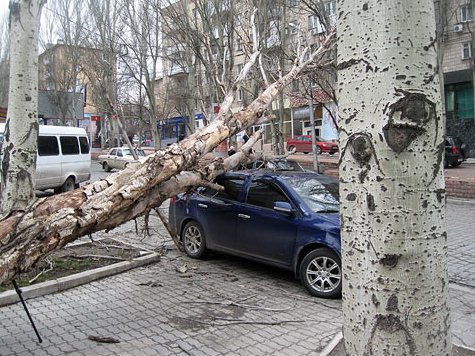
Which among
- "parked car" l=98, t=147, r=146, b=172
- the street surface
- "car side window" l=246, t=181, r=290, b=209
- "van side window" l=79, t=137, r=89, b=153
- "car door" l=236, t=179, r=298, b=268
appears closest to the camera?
the street surface

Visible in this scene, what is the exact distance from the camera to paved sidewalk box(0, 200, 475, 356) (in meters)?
4.21

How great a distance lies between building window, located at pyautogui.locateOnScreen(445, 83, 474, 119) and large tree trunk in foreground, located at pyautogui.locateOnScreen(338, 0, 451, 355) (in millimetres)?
31868

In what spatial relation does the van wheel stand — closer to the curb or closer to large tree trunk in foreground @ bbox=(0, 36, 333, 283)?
the curb

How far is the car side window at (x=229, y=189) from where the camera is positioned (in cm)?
705

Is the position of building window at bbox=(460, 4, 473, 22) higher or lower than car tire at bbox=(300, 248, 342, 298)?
higher

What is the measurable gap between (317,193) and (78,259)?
383 centimetres

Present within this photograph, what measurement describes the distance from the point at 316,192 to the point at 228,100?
1.96 meters

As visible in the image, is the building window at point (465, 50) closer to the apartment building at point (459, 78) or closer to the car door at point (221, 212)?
the apartment building at point (459, 78)

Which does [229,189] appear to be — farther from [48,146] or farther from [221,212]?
[48,146]

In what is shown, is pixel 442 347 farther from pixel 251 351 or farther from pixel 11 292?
pixel 11 292

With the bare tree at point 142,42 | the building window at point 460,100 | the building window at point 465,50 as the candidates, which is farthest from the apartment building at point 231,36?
the building window at point 460,100

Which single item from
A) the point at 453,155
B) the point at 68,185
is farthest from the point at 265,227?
the point at 453,155

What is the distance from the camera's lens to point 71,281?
587 centimetres

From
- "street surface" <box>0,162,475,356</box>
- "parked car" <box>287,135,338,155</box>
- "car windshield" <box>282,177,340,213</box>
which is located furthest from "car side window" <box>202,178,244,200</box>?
"parked car" <box>287,135,338,155</box>
